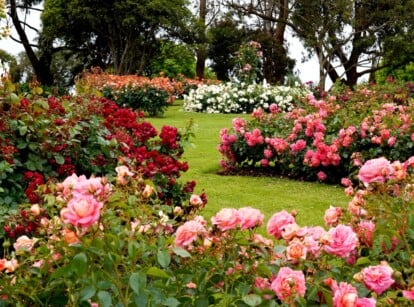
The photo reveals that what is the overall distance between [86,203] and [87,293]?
8.5 inches

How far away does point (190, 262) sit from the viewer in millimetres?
1933

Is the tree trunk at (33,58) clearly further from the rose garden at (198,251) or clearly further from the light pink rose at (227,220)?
the light pink rose at (227,220)

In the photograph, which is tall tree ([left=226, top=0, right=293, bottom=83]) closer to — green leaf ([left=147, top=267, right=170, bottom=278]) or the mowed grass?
the mowed grass

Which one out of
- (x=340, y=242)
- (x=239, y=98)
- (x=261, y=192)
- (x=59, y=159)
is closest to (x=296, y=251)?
(x=340, y=242)

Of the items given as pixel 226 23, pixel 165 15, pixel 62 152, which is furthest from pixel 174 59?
pixel 62 152

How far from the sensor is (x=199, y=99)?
58.3 ft

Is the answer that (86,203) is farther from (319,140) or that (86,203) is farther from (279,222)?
(319,140)

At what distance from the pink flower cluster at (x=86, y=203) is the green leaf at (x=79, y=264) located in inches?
2.8

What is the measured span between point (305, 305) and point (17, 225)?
2.13 metres

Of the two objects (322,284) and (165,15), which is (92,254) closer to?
(322,284)

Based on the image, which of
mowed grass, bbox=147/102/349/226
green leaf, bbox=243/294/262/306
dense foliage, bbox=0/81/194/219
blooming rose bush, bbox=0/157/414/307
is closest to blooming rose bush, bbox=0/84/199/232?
dense foliage, bbox=0/81/194/219

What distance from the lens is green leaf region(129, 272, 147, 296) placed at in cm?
165

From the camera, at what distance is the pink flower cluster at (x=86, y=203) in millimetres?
1624

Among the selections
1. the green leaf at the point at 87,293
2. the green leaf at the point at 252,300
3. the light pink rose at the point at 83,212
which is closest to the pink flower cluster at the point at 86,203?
the light pink rose at the point at 83,212
